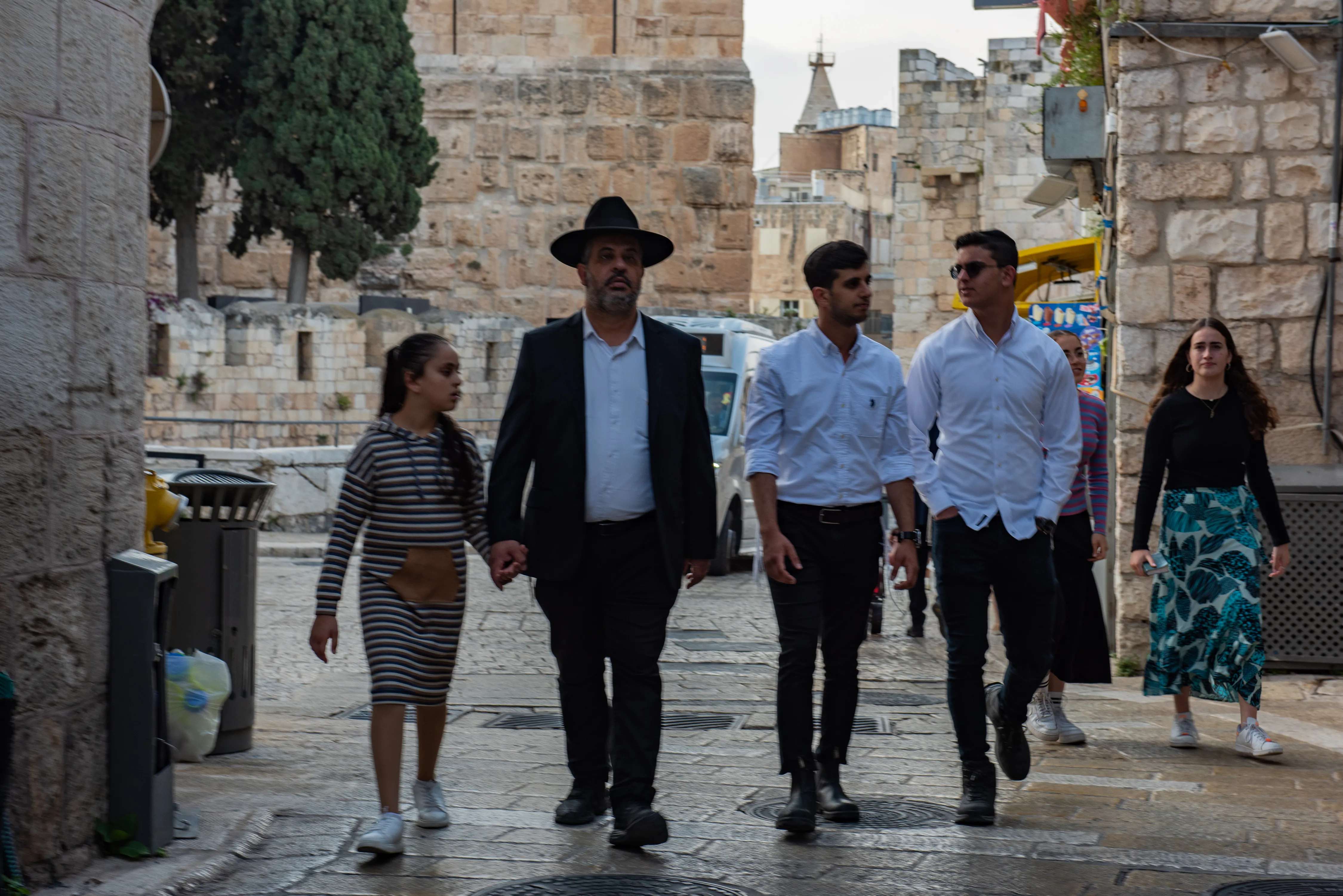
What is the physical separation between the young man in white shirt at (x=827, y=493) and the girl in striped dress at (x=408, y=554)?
92cm

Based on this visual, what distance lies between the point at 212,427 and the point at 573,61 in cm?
948

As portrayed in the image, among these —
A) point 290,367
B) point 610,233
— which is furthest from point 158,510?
point 290,367

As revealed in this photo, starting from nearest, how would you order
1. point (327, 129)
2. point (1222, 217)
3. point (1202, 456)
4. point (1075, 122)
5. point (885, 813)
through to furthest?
point (885, 813) → point (1202, 456) → point (1222, 217) → point (1075, 122) → point (327, 129)

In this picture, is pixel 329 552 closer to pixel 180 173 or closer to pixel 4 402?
pixel 4 402

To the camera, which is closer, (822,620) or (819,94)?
(822,620)

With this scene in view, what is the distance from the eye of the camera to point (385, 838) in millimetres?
4516

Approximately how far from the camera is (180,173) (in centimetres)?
2695

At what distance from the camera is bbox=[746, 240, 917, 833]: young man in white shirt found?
4.94 metres

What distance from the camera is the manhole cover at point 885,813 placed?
5000 millimetres

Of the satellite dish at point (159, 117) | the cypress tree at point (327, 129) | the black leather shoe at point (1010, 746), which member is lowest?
the black leather shoe at point (1010, 746)

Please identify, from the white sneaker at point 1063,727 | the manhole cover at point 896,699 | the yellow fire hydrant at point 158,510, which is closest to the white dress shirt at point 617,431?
the yellow fire hydrant at point 158,510

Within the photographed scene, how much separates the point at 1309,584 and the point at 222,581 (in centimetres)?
539

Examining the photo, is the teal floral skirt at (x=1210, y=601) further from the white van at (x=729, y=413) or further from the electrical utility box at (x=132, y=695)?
the white van at (x=729, y=413)

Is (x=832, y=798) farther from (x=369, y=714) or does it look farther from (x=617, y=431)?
(x=369, y=714)
